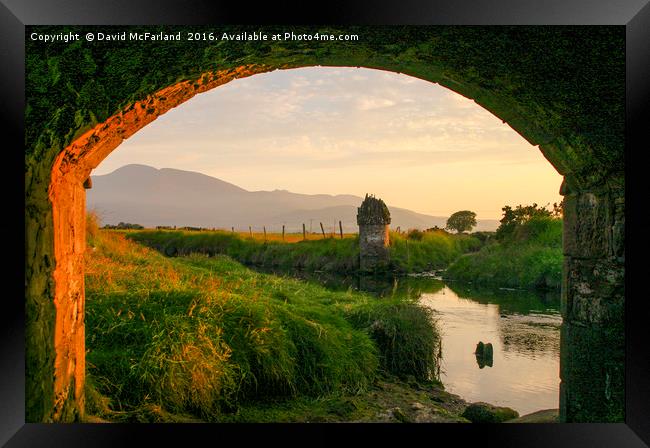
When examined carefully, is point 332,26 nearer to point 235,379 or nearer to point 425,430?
point 425,430

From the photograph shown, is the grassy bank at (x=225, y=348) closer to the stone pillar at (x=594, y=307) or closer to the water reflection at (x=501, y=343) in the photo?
the water reflection at (x=501, y=343)

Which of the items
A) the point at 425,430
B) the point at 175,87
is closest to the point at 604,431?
the point at 425,430

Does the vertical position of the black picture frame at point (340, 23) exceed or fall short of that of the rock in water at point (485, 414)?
it exceeds it

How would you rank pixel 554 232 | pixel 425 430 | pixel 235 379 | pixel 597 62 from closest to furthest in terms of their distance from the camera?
1. pixel 597 62
2. pixel 425 430
3. pixel 235 379
4. pixel 554 232

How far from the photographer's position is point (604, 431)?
3.69 m

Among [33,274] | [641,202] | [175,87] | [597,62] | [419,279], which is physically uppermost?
[597,62]

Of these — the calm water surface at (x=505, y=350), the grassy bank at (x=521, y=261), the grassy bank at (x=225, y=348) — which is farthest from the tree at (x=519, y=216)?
the grassy bank at (x=225, y=348)

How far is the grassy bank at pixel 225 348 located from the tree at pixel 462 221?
73.0 feet

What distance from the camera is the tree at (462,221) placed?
29250mm

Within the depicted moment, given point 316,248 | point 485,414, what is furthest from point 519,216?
point 485,414

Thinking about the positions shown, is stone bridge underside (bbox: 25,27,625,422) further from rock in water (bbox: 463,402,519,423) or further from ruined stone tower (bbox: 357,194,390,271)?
ruined stone tower (bbox: 357,194,390,271)

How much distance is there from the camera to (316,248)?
21.9 metres

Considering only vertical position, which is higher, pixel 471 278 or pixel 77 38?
pixel 77 38

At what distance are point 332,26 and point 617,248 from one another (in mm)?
2392
